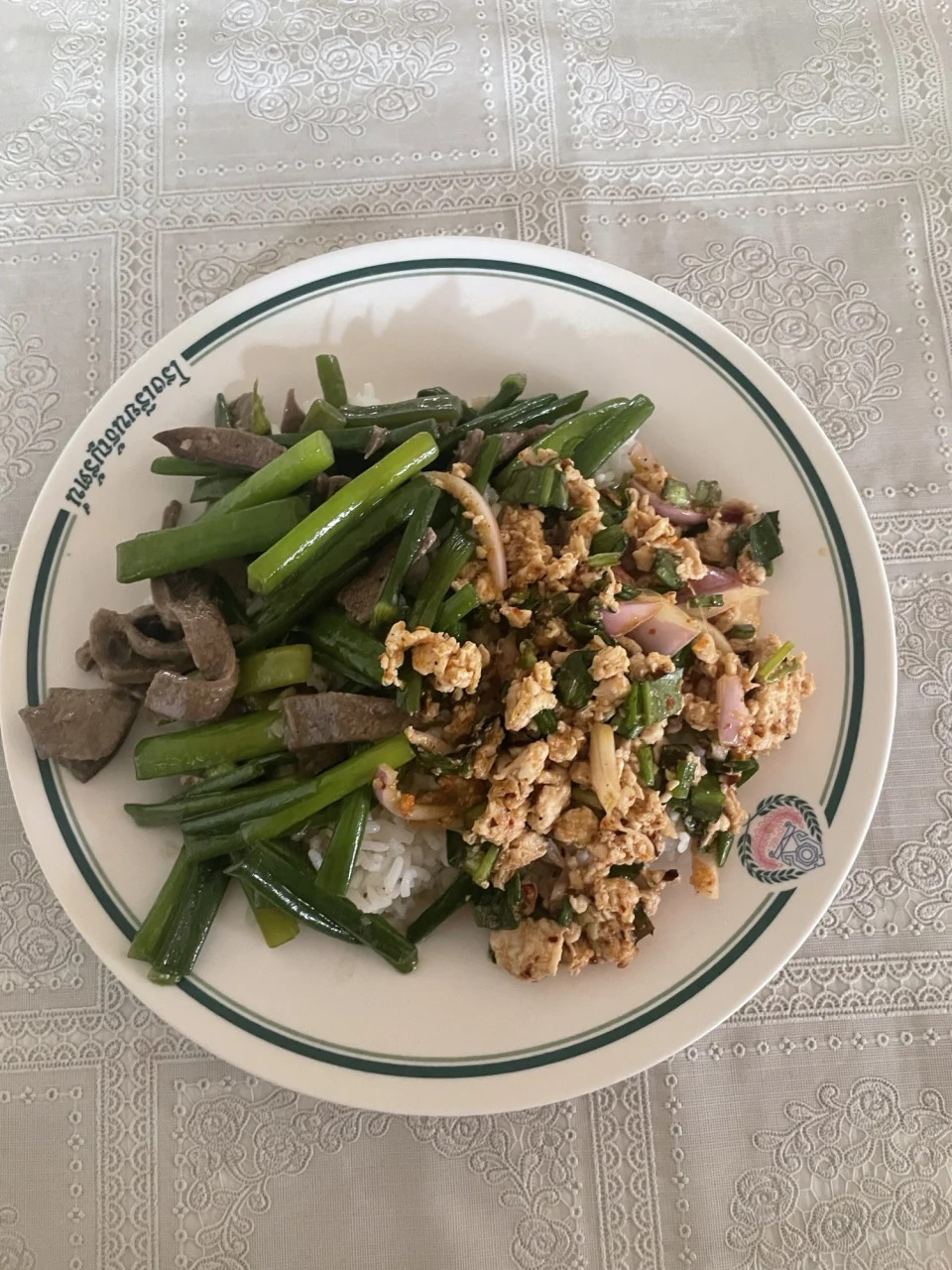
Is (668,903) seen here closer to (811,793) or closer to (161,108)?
(811,793)

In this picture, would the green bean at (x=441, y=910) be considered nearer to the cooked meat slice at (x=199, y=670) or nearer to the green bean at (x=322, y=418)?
the cooked meat slice at (x=199, y=670)

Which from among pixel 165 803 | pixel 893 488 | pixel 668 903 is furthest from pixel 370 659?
pixel 893 488

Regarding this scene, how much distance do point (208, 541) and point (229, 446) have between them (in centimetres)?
21

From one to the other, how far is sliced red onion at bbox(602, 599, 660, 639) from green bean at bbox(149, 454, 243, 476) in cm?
86

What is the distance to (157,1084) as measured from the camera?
195cm

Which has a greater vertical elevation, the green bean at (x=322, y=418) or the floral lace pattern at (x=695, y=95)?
the floral lace pattern at (x=695, y=95)

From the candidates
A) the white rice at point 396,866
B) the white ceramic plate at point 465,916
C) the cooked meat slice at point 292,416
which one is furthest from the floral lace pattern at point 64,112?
the white rice at point 396,866

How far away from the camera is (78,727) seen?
1.75 m

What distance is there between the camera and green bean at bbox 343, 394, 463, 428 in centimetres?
190

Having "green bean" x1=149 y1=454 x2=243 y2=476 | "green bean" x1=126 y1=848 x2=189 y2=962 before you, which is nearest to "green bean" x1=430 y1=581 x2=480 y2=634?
"green bean" x1=149 y1=454 x2=243 y2=476

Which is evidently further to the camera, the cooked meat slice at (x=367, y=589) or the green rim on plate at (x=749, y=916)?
the cooked meat slice at (x=367, y=589)

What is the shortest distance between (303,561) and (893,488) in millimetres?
1517

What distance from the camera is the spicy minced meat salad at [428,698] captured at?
1.68 meters

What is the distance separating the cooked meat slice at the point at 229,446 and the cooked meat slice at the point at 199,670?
28 centimetres
